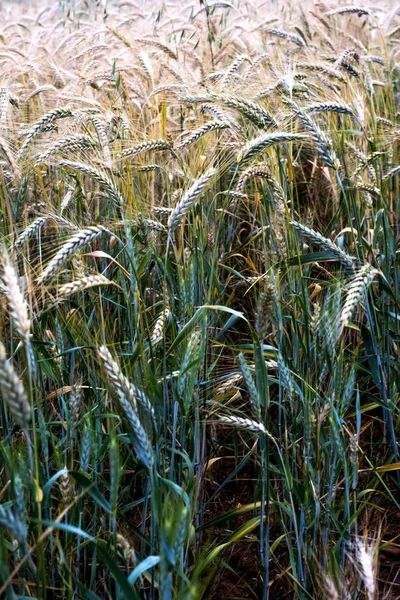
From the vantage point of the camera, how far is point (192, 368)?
5.00 feet

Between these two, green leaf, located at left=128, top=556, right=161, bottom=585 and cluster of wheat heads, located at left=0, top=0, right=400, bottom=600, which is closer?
green leaf, located at left=128, top=556, right=161, bottom=585

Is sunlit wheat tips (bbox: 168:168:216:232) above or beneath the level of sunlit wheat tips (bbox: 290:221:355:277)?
above

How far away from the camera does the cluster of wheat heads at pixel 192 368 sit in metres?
1.36

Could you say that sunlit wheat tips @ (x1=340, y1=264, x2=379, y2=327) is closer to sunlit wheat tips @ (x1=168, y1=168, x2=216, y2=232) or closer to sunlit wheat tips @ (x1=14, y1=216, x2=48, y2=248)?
sunlit wheat tips @ (x1=168, y1=168, x2=216, y2=232)

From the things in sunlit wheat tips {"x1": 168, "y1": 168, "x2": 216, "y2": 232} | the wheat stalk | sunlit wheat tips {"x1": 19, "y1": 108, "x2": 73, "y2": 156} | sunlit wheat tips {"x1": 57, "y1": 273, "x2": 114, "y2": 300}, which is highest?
sunlit wheat tips {"x1": 19, "y1": 108, "x2": 73, "y2": 156}

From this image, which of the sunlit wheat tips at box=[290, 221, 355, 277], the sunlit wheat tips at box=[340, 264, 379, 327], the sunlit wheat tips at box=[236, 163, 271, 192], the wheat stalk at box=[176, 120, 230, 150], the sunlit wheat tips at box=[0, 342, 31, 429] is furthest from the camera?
the wheat stalk at box=[176, 120, 230, 150]

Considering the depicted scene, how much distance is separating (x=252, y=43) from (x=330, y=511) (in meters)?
3.61

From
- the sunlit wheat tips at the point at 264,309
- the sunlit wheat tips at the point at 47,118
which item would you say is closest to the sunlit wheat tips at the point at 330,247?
the sunlit wheat tips at the point at 264,309

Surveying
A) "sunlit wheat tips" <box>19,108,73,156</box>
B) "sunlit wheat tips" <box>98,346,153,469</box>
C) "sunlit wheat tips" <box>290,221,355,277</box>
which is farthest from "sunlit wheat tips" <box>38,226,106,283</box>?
"sunlit wheat tips" <box>19,108,73,156</box>

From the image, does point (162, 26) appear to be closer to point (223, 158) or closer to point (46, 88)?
point (46, 88)

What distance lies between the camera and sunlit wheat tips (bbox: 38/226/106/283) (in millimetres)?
1483

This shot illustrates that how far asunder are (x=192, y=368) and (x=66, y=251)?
15.4 inches

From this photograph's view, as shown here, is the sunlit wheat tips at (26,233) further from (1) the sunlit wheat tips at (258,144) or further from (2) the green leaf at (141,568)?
(2) the green leaf at (141,568)

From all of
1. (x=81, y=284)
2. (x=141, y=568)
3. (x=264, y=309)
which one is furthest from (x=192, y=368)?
(x=141, y=568)
